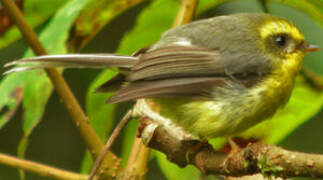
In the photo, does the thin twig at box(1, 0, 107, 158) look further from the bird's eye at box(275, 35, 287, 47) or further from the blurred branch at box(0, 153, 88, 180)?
the bird's eye at box(275, 35, 287, 47)

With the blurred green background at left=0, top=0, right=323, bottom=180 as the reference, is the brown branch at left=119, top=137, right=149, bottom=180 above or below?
above

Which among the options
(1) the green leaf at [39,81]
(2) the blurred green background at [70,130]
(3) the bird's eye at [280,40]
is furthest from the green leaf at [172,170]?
(2) the blurred green background at [70,130]

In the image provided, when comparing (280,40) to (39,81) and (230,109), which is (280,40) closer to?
(230,109)

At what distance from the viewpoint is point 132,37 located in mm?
2307

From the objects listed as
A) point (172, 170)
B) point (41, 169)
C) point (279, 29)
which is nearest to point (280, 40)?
point (279, 29)

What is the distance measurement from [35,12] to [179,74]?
62 cm

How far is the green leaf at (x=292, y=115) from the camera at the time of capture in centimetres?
217

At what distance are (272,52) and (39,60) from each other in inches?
34.2

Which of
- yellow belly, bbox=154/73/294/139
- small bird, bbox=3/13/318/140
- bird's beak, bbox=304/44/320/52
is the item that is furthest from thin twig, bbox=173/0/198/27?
bird's beak, bbox=304/44/320/52

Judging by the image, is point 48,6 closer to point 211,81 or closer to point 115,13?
point 115,13

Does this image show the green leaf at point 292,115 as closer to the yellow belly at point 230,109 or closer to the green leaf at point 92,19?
the yellow belly at point 230,109

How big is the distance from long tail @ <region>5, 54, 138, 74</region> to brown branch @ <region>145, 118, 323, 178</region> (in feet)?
1.14

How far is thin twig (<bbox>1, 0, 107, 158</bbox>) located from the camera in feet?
6.50

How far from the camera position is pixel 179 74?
2.12m
